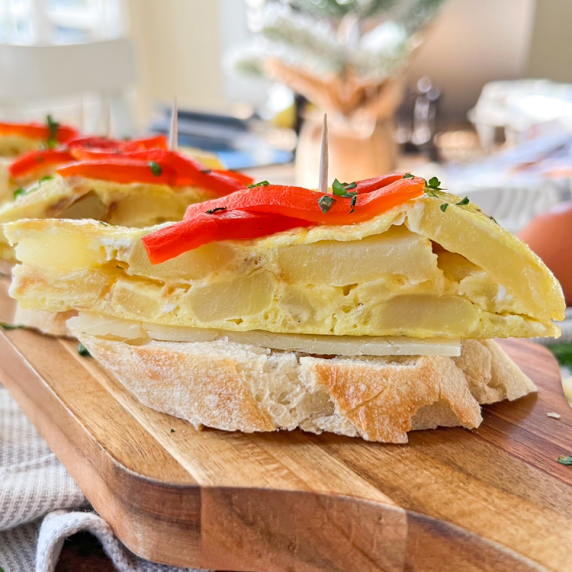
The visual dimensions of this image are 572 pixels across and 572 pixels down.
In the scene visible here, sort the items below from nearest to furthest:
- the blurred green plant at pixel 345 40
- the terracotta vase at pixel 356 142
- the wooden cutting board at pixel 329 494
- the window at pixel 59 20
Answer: the wooden cutting board at pixel 329 494
the blurred green plant at pixel 345 40
the terracotta vase at pixel 356 142
the window at pixel 59 20

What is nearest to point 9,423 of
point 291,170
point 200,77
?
point 291,170

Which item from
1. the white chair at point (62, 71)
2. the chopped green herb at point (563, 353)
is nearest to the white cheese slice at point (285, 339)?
the chopped green herb at point (563, 353)

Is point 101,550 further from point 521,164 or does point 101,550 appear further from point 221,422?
point 521,164

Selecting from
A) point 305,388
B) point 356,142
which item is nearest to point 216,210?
point 305,388

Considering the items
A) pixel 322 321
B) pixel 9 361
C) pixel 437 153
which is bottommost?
pixel 437 153

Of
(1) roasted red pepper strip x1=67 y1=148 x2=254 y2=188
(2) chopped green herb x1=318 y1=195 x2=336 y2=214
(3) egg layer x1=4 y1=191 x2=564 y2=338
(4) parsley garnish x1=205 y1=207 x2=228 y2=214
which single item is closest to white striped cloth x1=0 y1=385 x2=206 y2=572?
(3) egg layer x1=4 y1=191 x2=564 y2=338

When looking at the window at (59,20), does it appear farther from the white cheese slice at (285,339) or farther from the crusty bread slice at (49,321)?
the white cheese slice at (285,339)
